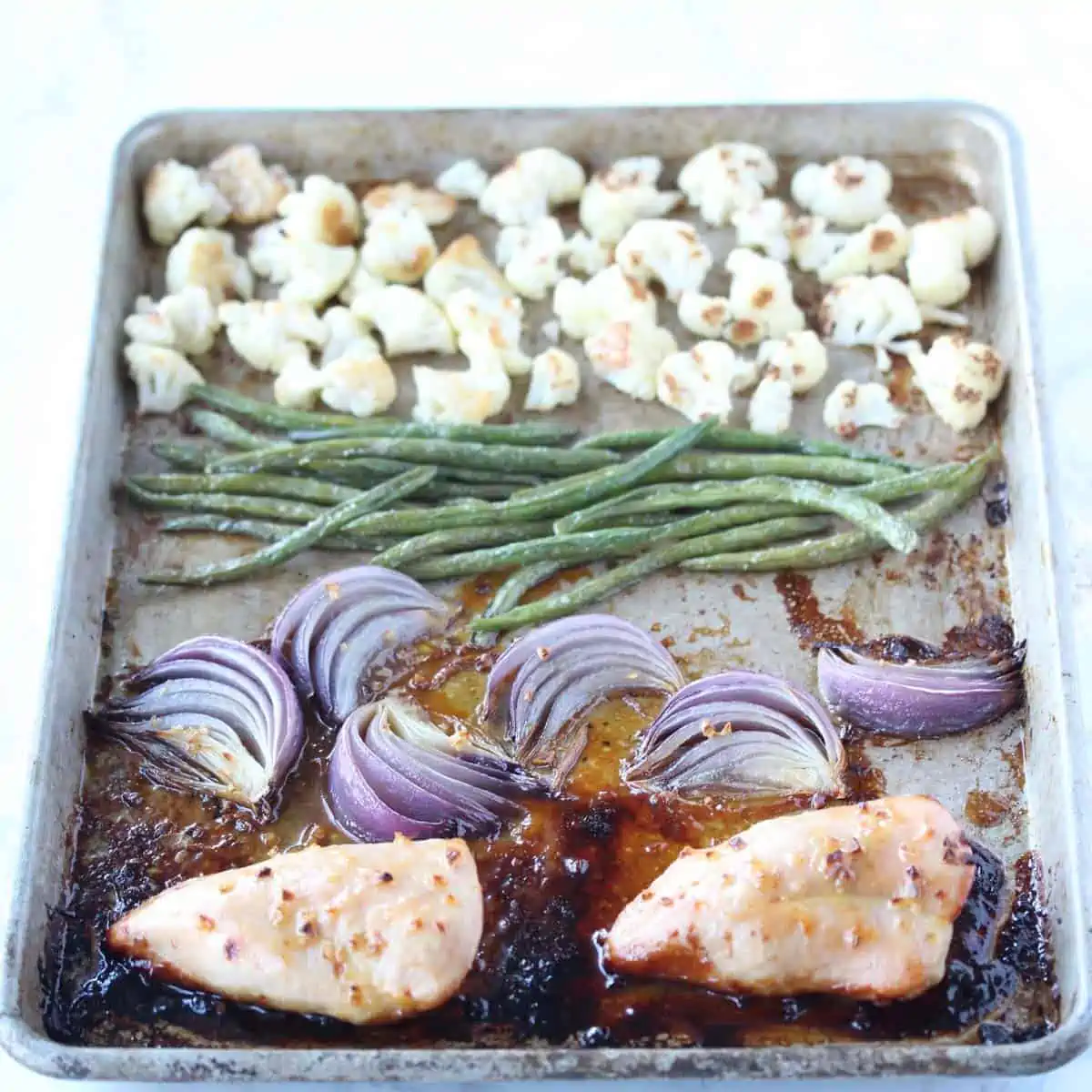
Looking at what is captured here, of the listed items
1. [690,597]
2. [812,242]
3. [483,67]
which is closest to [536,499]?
[690,597]

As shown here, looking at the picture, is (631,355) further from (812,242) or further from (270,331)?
(270,331)

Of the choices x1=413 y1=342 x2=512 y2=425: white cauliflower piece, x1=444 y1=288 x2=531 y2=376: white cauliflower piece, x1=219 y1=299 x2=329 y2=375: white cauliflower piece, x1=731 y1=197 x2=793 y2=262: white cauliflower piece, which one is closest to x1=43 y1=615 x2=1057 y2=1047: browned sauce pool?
x1=413 y1=342 x2=512 y2=425: white cauliflower piece

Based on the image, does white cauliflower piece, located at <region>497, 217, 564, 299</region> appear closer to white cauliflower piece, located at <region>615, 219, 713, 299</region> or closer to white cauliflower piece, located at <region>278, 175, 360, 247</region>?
white cauliflower piece, located at <region>615, 219, 713, 299</region>

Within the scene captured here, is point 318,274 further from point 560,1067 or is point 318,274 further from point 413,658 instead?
point 560,1067

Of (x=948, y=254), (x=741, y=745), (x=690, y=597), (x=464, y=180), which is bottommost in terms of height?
(x=741, y=745)

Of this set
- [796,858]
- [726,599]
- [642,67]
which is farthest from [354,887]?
[642,67]
